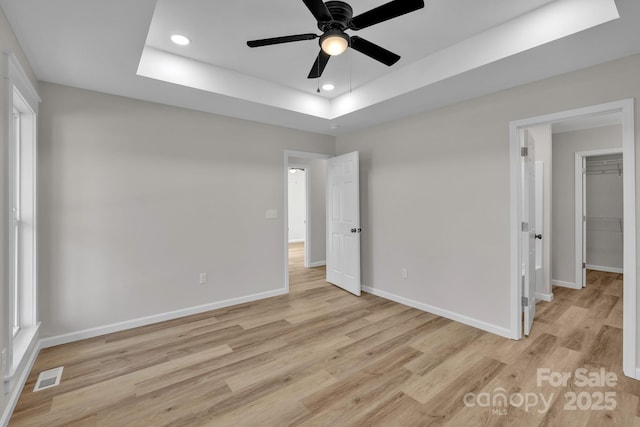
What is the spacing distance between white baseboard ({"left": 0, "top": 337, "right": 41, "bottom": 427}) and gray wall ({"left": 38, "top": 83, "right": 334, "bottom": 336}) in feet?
1.32

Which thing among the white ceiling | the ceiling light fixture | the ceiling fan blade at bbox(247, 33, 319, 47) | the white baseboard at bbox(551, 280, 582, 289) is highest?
the white ceiling

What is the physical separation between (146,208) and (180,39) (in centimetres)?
176

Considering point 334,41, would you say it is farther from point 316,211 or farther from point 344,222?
point 316,211

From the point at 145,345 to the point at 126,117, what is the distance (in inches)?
91.7

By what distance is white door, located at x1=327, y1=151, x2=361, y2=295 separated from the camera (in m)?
4.28

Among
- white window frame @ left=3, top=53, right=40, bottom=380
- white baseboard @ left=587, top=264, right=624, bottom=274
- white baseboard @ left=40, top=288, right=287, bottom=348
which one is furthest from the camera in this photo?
white baseboard @ left=587, top=264, right=624, bottom=274

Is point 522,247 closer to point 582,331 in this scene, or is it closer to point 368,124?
point 582,331

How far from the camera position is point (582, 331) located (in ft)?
9.99

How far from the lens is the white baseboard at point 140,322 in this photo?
2.83 m

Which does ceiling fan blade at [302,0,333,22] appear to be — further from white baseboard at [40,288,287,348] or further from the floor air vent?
white baseboard at [40,288,287,348]

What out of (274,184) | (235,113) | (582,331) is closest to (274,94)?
(235,113)

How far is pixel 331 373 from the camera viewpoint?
2352 millimetres

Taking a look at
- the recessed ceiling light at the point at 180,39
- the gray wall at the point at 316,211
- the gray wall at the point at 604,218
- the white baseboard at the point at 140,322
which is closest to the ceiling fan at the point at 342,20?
the recessed ceiling light at the point at 180,39

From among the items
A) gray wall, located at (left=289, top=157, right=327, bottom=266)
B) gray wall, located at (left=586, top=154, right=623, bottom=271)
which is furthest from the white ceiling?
gray wall, located at (left=586, top=154, right=623, bottom=271)
